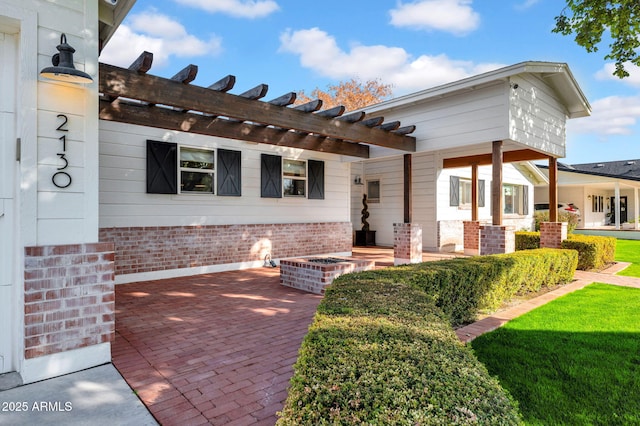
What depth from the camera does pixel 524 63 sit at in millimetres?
7043

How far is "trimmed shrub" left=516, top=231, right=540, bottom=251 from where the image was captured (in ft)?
33.9

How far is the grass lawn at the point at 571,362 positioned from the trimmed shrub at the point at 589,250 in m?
3.66

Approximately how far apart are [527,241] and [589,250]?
6.26 feet

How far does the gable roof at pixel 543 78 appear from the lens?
7.23m

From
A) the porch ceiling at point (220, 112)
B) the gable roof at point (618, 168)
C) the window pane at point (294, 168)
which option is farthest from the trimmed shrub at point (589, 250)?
the gable roof at point (618, 168)

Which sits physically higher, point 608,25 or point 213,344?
point 608,25

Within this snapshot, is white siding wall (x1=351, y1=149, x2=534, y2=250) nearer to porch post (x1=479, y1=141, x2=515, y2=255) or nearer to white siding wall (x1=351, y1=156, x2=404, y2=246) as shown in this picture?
white siding wall (x1=351, y1=156, x2=404, y2=246)

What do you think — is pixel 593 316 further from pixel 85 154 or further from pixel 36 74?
pixel 36 74

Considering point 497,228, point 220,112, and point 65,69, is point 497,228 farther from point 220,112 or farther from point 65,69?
point 65,69

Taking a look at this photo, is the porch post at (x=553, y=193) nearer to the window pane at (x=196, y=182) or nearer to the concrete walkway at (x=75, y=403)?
the window pane at (x=196, y=182)

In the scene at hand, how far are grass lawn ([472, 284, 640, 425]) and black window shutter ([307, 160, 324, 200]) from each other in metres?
6.18

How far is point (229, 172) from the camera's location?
27.5 ft

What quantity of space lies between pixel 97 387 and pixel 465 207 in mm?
12646

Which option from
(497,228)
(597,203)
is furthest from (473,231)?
(597,203)
